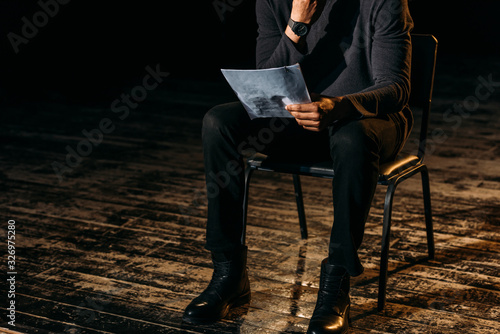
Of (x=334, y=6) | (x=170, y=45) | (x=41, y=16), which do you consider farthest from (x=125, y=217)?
(x=170, y=45)

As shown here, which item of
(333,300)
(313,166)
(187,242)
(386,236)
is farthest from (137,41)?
(333,300)

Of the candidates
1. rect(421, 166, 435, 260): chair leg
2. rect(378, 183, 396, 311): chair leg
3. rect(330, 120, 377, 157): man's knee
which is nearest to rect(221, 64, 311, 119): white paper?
rect(330, 120, 377, 157): man's knee

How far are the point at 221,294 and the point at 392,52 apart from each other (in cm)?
82

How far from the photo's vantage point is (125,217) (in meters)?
2.56

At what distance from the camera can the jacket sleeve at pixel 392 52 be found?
1.67 metres

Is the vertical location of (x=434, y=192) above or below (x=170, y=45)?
below

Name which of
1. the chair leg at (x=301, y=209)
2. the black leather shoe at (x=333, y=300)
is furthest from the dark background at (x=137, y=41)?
the black leather shoe at (x=333, y=300)

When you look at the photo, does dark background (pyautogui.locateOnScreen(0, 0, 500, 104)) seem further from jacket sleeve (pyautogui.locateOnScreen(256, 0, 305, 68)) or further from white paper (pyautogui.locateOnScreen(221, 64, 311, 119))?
white paper (pyautogui.locateOnScreen(221, 64, 311, 119))

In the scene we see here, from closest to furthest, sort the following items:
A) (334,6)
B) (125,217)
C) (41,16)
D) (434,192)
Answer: (334,6)
(125,217)
(434,192)
(41,16)

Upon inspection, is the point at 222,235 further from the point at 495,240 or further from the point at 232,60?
the point at 232,60

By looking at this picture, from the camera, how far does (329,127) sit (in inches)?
67.3

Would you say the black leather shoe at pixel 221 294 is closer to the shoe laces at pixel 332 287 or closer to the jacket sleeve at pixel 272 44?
the shoe laces at pixel 332 287

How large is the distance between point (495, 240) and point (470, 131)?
1886 mm

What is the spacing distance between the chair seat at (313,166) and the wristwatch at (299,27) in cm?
38
